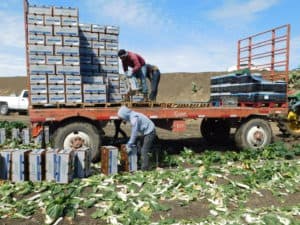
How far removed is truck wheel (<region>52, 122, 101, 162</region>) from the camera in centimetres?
984

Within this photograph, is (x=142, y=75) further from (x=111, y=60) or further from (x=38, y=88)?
(x=38, y=88)

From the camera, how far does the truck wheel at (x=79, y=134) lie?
984 cm

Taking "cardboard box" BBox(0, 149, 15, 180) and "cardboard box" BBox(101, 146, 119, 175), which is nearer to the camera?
"cardboard box" BBox(0, 149, 15, 180)

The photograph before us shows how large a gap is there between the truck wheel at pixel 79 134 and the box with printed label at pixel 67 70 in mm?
1606

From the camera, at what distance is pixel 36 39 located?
10.5 m

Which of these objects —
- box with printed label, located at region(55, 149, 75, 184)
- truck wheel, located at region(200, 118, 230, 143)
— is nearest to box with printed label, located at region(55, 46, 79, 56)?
box with printed label, located at region(55, 149, 75, 184)

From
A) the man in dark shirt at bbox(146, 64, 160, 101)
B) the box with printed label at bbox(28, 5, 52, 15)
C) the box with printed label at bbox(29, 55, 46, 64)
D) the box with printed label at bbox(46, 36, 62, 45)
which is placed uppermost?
the box with printed label at bbox(28, 5, 52, 15)

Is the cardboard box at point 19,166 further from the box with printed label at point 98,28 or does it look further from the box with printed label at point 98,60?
the box with printed label at point 98,28

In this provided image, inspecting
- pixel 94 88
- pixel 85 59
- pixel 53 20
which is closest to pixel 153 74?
pixel 94 88

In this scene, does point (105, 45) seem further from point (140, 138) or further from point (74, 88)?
point (140, 138)

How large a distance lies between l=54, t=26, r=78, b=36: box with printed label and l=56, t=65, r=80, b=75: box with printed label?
37.5 inches

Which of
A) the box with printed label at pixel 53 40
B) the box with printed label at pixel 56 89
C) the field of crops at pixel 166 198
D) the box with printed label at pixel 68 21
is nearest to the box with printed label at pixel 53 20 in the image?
the box with printed label at pixel 68 21

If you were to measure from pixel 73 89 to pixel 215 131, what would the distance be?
19.4ft

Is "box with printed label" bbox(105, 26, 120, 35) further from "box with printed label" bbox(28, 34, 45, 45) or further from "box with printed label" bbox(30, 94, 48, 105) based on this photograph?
"box with printed label" bbox(30, 94, 48, 105)
